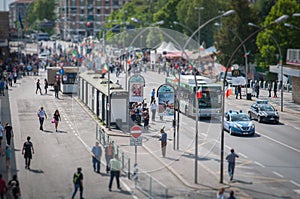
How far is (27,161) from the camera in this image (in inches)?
1173

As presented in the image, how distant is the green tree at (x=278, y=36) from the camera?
6750cm

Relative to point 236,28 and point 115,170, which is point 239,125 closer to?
point 115,170

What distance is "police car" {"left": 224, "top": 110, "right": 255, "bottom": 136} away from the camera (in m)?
37.9

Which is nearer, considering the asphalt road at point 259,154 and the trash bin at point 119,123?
the asphalt road at point 259,154

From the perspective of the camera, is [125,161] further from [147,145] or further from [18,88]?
[18,88]

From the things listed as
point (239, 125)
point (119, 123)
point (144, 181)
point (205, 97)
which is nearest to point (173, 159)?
point (144, 181)

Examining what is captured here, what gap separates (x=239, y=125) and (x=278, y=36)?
103 ft

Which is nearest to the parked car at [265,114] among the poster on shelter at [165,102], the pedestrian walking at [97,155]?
the poster on shelter at [165,102]

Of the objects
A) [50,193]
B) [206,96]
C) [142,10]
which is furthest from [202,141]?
[142,10]

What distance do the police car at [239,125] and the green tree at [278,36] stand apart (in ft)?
94.1

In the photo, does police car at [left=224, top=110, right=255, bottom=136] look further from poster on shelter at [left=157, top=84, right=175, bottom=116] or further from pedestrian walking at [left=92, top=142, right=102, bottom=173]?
pedestrian walking at [left=92, top=142, right=102, bottom=173]

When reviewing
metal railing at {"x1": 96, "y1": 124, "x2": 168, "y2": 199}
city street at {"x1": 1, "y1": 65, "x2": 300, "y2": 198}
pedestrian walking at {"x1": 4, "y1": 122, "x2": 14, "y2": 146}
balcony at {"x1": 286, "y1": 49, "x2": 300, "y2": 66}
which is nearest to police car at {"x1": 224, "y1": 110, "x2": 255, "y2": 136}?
city street at {"x1": 1, "y1": 65, "x2": 300, "y2": 198}

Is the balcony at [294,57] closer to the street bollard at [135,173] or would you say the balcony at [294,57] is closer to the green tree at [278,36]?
the green tree at [278,36]

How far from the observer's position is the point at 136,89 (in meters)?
40.0
